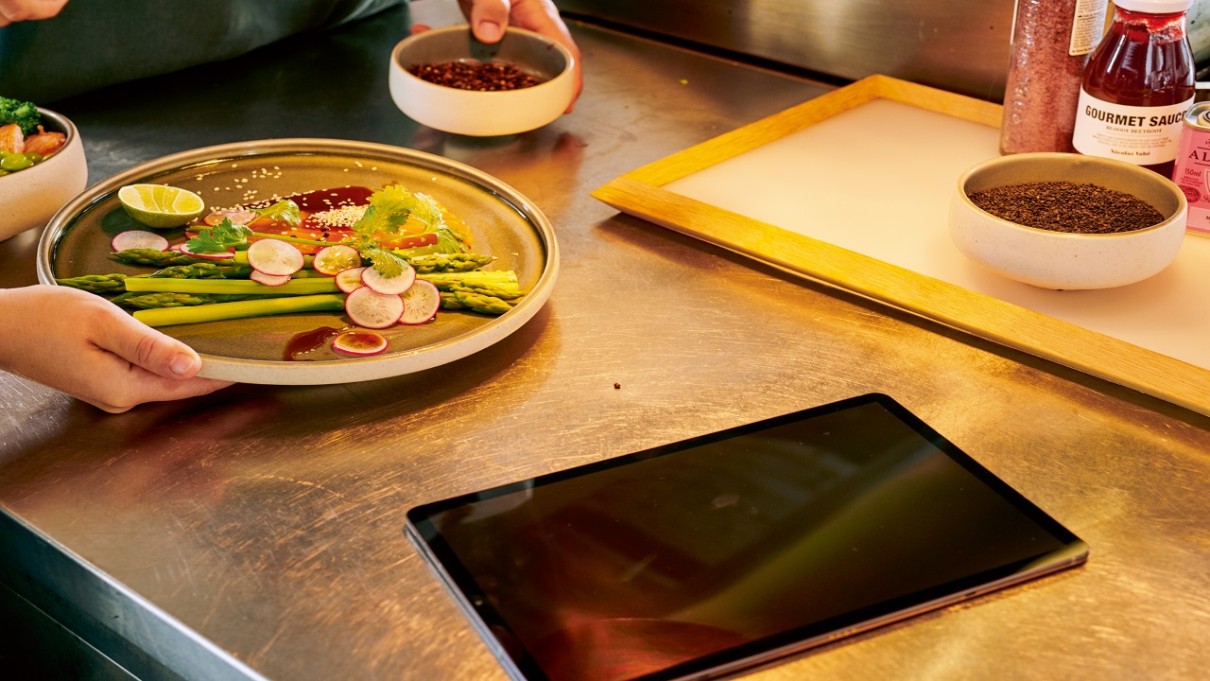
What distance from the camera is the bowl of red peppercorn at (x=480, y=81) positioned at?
138 centimetres

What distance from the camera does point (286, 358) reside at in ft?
3.11

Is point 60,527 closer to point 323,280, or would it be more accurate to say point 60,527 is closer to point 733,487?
point 323,280

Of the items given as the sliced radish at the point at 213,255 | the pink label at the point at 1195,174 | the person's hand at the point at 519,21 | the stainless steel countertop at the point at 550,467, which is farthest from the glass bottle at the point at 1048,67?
the sliced radish at the point at 213,255

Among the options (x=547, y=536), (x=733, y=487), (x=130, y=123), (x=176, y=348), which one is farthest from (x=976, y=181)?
(x=130, y=123)

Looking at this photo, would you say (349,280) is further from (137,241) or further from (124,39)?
(124,39)

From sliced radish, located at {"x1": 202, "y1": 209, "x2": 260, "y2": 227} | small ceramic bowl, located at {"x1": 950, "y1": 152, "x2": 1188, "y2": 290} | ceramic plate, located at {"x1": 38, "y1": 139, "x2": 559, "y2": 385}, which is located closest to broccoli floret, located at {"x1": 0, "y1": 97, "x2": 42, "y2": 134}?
ceramic plate, located at {"x1": 38, "y1": 139, "x2": 559, "y2": 385}

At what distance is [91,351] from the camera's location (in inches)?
34.7

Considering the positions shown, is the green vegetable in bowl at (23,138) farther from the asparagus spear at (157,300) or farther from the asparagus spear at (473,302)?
the asparagus spear at (473,302)

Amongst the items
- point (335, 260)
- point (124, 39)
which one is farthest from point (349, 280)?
point (124, 39)

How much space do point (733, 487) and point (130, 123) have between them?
107cm

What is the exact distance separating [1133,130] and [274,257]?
87 cm

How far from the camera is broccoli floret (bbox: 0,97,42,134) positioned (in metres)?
1.19

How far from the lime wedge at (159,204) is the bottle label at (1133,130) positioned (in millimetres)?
940

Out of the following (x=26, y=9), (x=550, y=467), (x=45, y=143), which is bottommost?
(x=550, y=467)
